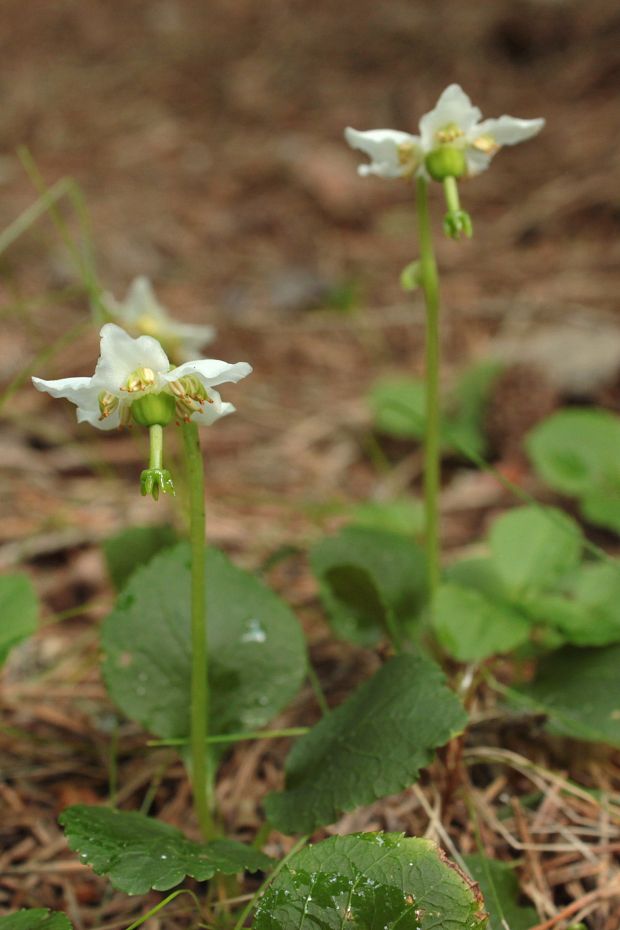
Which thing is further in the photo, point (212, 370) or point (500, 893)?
point (500, 893)

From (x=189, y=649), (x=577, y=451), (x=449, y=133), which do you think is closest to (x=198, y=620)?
(x=189, y=649)

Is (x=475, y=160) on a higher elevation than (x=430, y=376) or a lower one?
higher

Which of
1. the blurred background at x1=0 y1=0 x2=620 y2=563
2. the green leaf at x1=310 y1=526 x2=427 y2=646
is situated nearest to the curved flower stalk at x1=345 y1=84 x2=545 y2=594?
the green leaf at x1=310 y1=526 x2=427 y2=646

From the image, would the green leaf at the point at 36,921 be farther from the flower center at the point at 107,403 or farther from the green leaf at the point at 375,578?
the green leaf at the point at 375,578

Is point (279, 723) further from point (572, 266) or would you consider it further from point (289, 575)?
point (572, 266)

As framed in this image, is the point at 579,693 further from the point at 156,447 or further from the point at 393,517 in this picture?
the point at 156,447

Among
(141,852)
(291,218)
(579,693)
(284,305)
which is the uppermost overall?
(291,218)

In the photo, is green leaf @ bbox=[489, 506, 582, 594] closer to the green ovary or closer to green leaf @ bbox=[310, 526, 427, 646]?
green leaf @ bbox=[310, 526, 427, 646]

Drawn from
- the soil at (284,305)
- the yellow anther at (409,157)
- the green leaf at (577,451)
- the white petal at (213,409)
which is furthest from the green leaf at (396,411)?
the white petal at (213,409)
